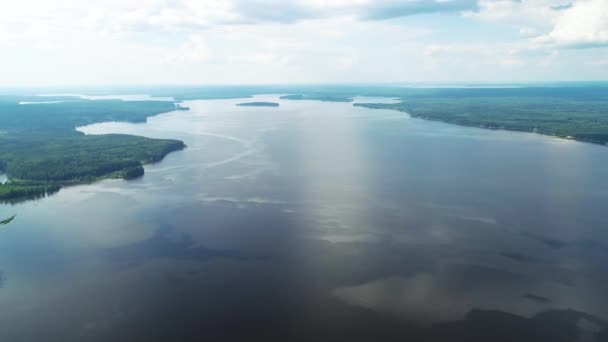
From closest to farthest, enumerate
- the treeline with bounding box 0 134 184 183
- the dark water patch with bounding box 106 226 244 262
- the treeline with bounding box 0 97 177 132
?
the dark water patch with bounding box 106 226 244 262 → the treeline with bounding box 0 134 184 183 → the treeline with bounding box 0 97 177 132

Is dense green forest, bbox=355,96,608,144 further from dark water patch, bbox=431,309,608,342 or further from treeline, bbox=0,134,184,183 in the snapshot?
treeline, bbox=0,134,184,183

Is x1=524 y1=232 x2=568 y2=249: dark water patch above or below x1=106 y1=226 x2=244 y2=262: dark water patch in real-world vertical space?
above

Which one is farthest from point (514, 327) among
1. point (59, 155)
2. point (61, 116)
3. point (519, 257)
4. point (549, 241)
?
point (61, 116)

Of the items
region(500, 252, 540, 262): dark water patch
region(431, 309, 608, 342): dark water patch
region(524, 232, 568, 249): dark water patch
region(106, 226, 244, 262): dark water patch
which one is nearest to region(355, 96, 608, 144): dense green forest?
region(524, 232, 568, 249): dark water patch

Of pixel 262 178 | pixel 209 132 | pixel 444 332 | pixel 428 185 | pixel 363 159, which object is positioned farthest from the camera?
pixel 209 132

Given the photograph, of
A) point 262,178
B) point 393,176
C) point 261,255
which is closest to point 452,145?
point 393,176

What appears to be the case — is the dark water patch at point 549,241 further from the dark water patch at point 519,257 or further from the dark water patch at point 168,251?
the dark water patch at point 168,251

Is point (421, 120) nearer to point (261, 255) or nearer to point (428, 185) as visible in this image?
point (428, 185)

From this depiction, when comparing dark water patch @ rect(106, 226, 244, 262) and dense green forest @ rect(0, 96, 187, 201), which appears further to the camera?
dense green forest @ rect(0, 96, 187, 201)

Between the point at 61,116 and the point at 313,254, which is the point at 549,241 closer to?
the point at 313,254
